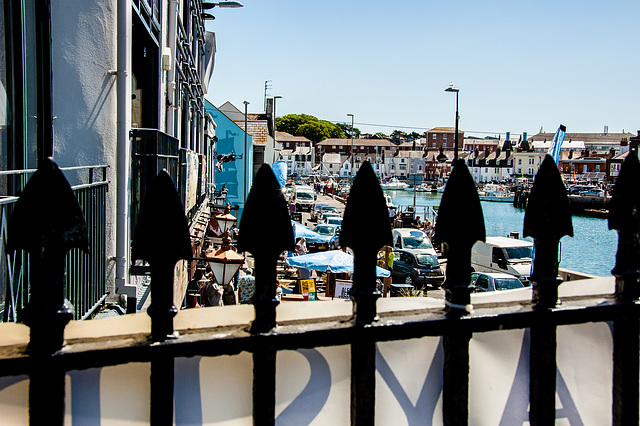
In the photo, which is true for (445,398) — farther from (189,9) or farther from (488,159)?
(488,159)

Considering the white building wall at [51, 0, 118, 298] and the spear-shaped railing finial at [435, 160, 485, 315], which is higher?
the white building wall at [51, 0, 118, 298]

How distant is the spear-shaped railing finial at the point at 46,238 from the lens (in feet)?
4.22

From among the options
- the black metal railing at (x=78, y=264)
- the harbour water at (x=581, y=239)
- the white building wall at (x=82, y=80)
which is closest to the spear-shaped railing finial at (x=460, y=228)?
the black metal railing at (x=78, y=264)

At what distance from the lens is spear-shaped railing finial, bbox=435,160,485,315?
5.39ft

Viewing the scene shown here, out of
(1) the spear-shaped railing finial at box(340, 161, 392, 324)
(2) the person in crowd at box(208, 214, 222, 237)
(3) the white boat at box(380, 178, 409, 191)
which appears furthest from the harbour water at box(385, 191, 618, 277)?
(3) the white boat at box(380, 178, 409, 191)

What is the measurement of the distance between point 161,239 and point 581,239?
5854 centimetres

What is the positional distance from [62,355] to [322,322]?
0.67 meters

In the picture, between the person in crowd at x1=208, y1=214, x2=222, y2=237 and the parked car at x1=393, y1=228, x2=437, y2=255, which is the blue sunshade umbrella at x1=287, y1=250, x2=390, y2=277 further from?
the parked car at x1=393, y1=228, x2=437, y2=255

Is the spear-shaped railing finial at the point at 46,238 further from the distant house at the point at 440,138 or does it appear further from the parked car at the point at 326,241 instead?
the distant house at the point at 440,138

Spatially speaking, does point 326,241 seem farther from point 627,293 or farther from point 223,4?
point 627,293

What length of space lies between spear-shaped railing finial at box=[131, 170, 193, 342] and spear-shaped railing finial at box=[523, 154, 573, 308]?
1.06 metres

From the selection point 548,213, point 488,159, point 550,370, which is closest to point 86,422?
point 550,370

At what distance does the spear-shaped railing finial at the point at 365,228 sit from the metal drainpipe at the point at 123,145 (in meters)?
5.13

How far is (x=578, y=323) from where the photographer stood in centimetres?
174
